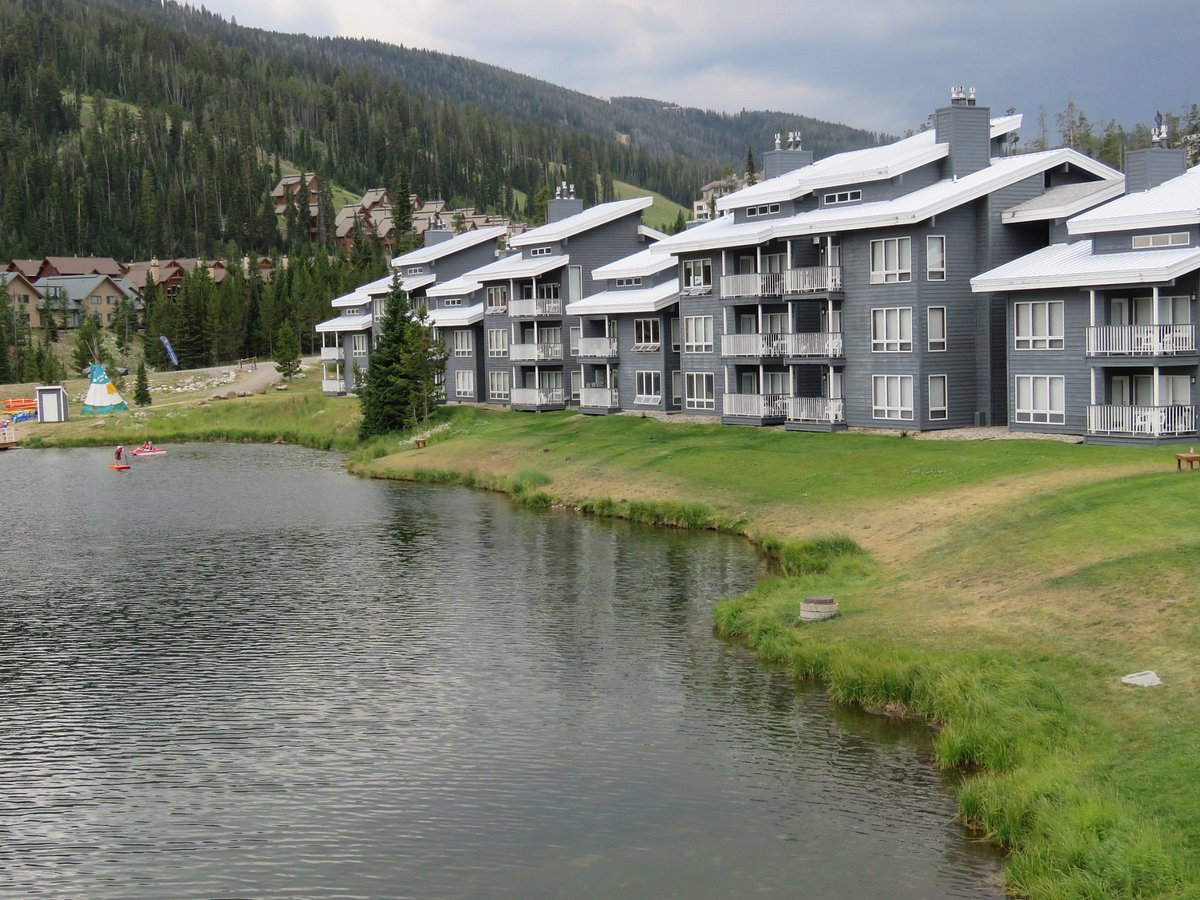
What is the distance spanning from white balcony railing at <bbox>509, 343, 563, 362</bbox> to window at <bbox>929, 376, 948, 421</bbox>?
31989 millimetres

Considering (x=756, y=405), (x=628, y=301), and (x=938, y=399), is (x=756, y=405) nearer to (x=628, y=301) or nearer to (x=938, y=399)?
(x=938, y=399)

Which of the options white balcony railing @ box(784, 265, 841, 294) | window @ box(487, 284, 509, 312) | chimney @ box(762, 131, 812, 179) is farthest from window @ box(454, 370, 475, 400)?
white balcony railing @ box(784, 265, 841, 294)

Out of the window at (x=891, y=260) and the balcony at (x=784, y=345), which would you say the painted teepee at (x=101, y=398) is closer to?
the balcony at (x=784, y=345)

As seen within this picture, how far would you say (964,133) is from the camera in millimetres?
57844

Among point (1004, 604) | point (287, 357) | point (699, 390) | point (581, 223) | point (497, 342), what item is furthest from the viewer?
point (287, 357)

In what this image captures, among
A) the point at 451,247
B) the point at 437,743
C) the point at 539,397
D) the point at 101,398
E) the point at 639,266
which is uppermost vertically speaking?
the point at 451,247

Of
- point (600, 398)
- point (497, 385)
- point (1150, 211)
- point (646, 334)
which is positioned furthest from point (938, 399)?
point (497, 385)

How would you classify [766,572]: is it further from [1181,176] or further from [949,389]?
[1181,176]

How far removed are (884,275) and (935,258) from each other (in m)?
2.26

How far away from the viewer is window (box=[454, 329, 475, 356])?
300 feet

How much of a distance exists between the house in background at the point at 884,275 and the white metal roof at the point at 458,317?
88.5 feet

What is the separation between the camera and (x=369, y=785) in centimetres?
2252

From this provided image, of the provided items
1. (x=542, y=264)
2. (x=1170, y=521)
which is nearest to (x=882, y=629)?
(x=1170, y=521)

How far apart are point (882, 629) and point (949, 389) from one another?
28.5m
